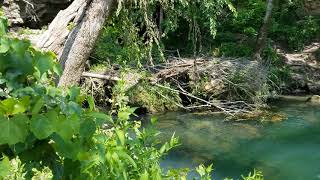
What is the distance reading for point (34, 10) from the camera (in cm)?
1365

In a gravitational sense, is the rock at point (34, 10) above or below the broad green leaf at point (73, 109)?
below

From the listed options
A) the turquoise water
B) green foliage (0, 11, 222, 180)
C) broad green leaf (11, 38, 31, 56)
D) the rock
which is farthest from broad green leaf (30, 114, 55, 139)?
the rock

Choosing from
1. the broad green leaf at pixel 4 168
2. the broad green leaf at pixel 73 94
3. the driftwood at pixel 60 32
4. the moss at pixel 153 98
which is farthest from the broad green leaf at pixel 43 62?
the moss at pixel 153 98

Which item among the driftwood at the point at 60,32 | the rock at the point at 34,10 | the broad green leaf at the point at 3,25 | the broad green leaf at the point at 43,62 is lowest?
the rock at the point at 34,10

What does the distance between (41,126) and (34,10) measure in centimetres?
1302

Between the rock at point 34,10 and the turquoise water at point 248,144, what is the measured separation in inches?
215

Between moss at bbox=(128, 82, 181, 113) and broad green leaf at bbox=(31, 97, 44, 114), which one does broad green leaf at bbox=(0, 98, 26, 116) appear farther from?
moss at bbox=(128, 82, 181, 113)

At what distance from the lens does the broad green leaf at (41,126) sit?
1.33 m

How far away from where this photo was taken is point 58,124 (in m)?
1.38

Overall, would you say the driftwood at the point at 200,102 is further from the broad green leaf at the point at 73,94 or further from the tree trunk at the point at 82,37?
the broad green leaf at the point at 73,94

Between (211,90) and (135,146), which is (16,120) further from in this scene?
(211,90)

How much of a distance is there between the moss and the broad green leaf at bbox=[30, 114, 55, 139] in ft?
31.8

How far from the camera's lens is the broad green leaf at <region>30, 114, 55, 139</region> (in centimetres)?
133

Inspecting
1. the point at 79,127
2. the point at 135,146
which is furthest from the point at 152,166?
the point at 79,127
